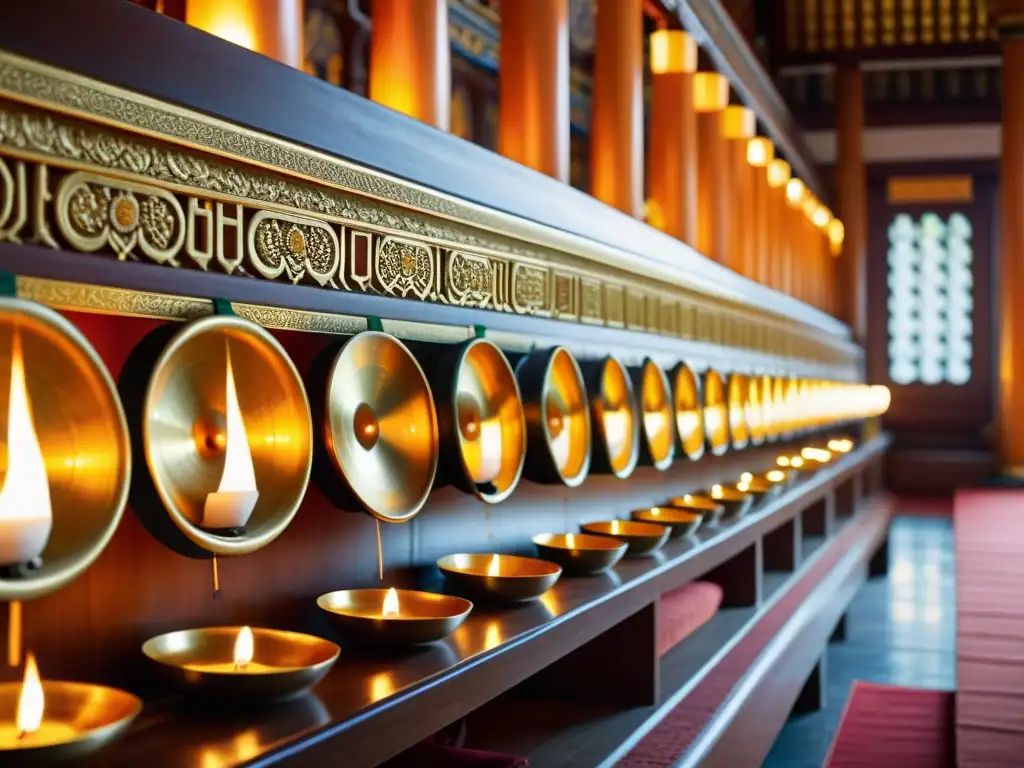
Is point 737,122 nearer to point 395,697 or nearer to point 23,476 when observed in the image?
point 395,697

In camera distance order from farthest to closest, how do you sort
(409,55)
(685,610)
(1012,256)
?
(1012,256) < (685,610) < (409,55)

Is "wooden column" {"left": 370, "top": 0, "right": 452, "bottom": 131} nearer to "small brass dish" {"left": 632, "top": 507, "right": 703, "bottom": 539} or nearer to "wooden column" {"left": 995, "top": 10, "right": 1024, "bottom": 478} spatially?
"small brass dish" {"left": 632, "top": 507, "right": 703, "bottom": 539}

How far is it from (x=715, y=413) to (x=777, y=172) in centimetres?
396

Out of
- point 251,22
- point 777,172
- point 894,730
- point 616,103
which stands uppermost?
A: point 777,172

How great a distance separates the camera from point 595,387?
2.79m

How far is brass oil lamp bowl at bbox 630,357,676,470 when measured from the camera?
316 centimetres

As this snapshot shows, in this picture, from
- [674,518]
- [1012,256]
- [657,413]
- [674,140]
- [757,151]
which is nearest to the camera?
[674,518]

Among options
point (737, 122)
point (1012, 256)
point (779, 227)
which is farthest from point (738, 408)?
point (1012, 256)

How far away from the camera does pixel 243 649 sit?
142cm

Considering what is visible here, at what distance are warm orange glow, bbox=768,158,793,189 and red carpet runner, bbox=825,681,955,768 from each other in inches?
147

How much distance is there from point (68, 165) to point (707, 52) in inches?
158

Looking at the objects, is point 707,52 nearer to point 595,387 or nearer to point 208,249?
point 595,387

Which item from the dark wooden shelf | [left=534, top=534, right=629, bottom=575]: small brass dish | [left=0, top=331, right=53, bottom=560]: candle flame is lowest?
the dark wooden shelf

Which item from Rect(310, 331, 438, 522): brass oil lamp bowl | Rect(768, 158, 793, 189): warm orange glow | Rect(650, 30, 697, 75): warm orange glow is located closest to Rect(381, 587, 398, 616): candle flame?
Rect(310, 331, 438, 522): brass oil lamp bowl
